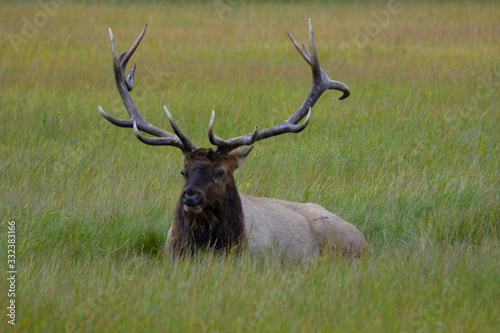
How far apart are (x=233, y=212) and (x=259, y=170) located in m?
2.26

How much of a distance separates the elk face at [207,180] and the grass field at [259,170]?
1.66 feet

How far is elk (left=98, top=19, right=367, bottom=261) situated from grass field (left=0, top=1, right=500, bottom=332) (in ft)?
1.10

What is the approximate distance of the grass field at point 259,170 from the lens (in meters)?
4.47

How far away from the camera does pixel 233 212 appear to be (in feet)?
20.0

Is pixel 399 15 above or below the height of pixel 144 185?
above

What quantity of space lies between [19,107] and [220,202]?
557cm

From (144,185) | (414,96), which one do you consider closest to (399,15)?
(414,96)

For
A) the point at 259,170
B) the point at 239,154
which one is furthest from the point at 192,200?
the point at 259,170

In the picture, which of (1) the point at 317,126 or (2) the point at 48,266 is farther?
(1) the point at 317,126

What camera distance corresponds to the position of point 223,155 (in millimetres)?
6184

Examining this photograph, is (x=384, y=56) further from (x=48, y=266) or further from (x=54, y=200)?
(x=48, y=266)

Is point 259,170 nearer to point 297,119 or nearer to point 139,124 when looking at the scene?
point 297,119

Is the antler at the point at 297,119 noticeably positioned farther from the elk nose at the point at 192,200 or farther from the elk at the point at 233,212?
the elk nose at the point at 192,200

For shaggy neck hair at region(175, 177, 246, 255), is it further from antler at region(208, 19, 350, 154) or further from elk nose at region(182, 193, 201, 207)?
antler at region(208, 19, 350, 154)
